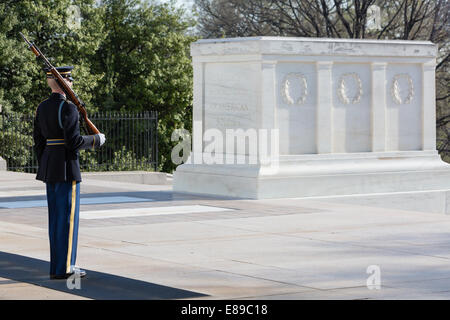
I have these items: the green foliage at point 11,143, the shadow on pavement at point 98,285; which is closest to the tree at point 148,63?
the green foliage at point 11,143

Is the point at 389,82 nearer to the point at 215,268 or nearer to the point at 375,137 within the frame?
the point at 375,137

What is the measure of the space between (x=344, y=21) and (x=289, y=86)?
70.2ft

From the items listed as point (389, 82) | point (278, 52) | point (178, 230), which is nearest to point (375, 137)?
point (389, 82)

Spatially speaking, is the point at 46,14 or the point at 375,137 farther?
the point at 46,14

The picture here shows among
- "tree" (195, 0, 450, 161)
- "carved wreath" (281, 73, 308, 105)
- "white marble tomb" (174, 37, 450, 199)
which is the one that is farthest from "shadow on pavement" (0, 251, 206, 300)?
"tree" (195, 0, 450, 161)

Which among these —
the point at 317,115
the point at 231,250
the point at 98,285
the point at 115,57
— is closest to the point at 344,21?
the point at 115,57

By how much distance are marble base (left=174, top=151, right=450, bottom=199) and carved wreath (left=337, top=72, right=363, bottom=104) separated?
958 millimetres

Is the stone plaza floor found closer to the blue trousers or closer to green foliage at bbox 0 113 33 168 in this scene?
the blue trousers

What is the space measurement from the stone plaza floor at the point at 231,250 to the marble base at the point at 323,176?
44 centimetres

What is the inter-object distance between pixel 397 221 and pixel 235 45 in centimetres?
481

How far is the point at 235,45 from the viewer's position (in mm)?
15453

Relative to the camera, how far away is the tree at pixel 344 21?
3581 centimetres
